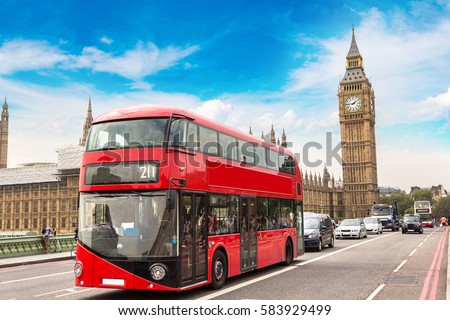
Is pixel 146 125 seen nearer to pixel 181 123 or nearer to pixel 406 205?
pixel 181 123

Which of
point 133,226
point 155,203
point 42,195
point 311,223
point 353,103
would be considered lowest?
point 311,223

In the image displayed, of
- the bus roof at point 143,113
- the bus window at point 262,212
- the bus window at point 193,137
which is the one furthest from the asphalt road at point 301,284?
the bus roof at point 143,113

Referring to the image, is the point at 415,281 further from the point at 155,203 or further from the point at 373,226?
the point at 373,226

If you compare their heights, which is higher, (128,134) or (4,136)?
(4,136)

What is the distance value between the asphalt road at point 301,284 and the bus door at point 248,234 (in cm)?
49

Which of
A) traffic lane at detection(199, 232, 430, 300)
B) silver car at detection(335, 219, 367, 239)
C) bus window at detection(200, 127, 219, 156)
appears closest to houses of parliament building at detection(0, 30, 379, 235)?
silver car at detection(335, 219, 367, 239)

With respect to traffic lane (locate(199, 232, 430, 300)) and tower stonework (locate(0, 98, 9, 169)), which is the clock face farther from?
traffic lane (locate(199, 232, 430, 300))

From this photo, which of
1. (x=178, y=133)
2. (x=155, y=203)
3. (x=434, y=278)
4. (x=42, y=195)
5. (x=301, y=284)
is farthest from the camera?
(x=42, y=195)

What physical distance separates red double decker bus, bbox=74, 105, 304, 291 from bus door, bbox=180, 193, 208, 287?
0.8 inches

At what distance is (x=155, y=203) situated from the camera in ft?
30.5

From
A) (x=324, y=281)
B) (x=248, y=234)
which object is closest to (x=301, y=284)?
(x=324, y=281)

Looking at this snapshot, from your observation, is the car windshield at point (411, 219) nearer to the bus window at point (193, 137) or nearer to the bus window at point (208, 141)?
the bus window at point (208, 141)

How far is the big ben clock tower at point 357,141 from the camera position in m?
126

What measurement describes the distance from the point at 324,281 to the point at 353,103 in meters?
120
